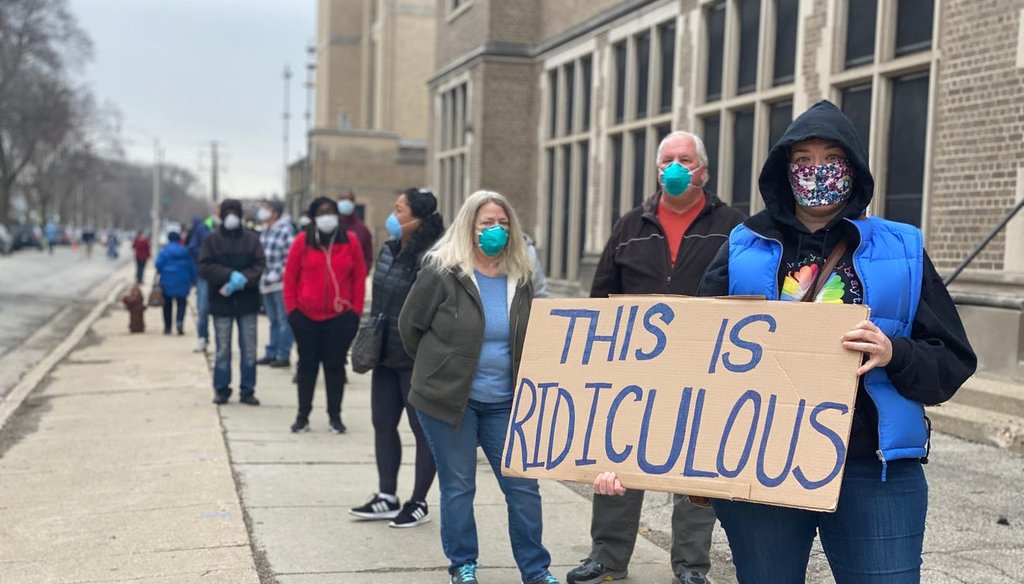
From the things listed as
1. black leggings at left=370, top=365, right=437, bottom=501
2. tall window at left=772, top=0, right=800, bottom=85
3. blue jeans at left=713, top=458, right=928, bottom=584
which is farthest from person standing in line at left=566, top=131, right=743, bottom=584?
tall window at left=772, top=0, right=800, bottom=85

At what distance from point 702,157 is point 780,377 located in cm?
211

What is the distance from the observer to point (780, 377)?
2988mm

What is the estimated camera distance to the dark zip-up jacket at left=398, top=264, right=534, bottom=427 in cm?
477

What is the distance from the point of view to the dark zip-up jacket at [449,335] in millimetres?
4766

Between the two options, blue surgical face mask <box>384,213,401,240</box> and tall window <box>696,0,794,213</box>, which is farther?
tall window <box>696,0,794,213</box>

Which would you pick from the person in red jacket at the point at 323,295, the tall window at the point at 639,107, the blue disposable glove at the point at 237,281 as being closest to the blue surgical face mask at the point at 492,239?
the person in red jacket at the point at 323,295

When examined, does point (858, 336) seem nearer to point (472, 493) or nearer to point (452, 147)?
point (472, 493)

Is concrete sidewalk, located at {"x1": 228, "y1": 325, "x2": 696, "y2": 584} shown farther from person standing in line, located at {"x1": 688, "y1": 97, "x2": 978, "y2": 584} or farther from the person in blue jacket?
the person in blue jacket

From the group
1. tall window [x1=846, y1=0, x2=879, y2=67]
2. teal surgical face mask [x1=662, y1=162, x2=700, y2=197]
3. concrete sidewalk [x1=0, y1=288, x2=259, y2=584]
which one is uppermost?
tall window [x1=846, y1=0, x2=879, y2=67]

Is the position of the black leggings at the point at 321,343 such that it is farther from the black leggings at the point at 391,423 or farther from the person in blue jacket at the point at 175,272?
the person in blue jacket at the point at 175,272

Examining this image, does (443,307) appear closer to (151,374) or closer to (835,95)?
(151,374)

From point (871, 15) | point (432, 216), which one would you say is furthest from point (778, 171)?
point (871, 15)

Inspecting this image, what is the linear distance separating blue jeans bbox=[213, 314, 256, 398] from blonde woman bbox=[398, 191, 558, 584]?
17.7 ft

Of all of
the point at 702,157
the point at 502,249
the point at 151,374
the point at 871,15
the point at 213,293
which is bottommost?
the point at 151,374
